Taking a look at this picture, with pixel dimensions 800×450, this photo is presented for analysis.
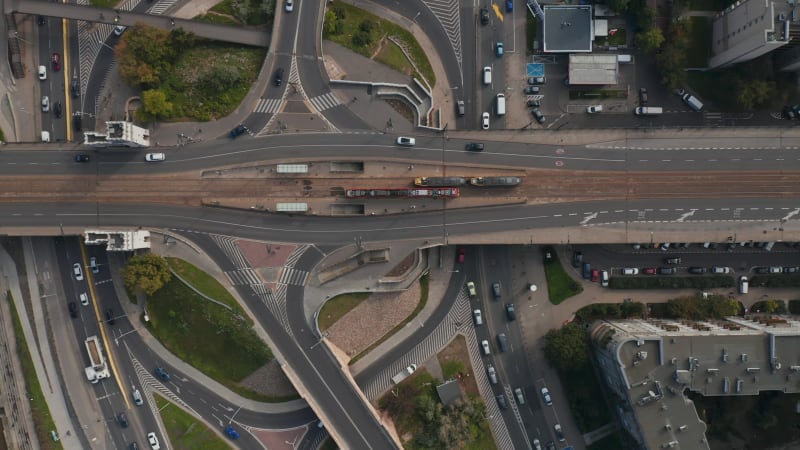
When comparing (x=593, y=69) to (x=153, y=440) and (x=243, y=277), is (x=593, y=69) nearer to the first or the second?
(x=243, y=277)

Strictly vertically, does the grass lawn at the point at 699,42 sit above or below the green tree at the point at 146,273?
above

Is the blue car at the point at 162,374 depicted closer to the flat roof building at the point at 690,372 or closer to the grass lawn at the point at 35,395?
the grass lawn at the point at 35,395

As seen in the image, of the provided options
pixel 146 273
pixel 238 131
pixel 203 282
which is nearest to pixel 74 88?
pixel 238 131

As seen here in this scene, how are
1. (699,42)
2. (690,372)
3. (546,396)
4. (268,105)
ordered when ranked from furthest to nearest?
(699,42)
(546,396)
(268,105)
(690,372)

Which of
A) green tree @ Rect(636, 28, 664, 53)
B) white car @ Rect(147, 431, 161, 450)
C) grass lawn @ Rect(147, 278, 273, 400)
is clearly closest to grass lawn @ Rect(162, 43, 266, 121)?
grass lawn @ Rect(147, 278, 273, 400)

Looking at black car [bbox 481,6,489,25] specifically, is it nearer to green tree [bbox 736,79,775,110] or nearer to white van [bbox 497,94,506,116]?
white van [bbox 497,94,506,116]

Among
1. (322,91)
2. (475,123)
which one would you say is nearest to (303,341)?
(322,91)

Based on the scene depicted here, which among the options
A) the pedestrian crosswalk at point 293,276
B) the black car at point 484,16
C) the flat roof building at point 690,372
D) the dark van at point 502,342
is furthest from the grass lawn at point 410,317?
the black car at point 484,16
